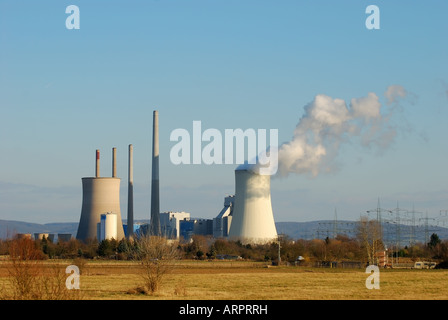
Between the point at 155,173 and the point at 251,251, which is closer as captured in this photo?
the point at 251,251

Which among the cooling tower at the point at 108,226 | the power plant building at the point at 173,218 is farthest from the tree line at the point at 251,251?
the power plant building at the point at 173,218

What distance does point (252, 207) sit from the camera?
54.7m

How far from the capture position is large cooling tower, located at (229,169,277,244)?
53.1 m

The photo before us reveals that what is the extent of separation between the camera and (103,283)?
27016mm

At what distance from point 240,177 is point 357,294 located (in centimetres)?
3199

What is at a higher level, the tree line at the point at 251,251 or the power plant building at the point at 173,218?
the power plant building at the point at 173,218

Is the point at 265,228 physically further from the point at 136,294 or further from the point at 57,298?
the point at 57,298

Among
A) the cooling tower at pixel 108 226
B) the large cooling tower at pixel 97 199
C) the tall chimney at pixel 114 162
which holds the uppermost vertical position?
the tall chimney at pixel 114 162

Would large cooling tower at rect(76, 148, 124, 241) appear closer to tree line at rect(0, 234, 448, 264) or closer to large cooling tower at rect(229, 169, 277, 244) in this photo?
tree line at rect(0, 234, 448, 264)

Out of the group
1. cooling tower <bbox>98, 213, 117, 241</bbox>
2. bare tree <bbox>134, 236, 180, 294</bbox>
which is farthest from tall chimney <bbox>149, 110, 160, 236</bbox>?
bare tree <bbox>134, 236, 180, 294</bbox>

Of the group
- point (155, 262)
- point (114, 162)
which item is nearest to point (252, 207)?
point (114, 162)

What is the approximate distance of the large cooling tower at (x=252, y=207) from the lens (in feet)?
174

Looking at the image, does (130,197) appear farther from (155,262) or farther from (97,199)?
(155,262)

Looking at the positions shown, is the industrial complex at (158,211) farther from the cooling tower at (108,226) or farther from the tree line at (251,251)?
the tree line at (251,251)
